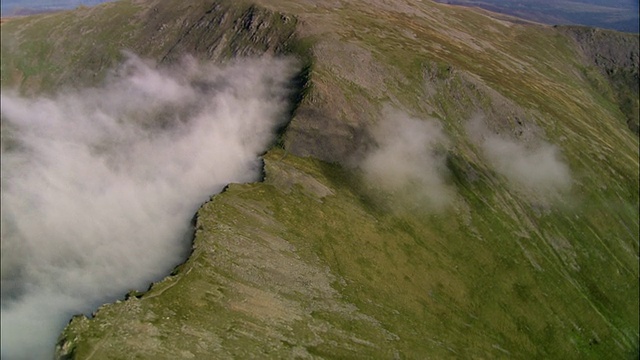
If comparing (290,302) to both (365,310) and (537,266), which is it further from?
(537,266)

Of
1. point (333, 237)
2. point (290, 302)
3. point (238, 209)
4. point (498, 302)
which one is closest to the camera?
point (290, 302)

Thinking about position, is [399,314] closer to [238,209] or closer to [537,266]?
[238,209]

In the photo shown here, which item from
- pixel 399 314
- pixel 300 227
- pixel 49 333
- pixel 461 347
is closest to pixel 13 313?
pixel 49 333

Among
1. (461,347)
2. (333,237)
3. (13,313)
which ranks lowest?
(13,313)

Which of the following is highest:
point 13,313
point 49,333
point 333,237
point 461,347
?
point 333,237

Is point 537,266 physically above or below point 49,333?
above

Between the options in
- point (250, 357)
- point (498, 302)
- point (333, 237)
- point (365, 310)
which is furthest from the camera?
point (498, 302)

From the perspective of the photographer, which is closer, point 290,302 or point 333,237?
point 290,302

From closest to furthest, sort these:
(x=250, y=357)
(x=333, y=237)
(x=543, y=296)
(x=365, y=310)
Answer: (x=250, y=357), (x=365, y=310), (x=333, y=237), (x=543, y=296)

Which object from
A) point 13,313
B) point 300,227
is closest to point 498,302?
point 300,227
